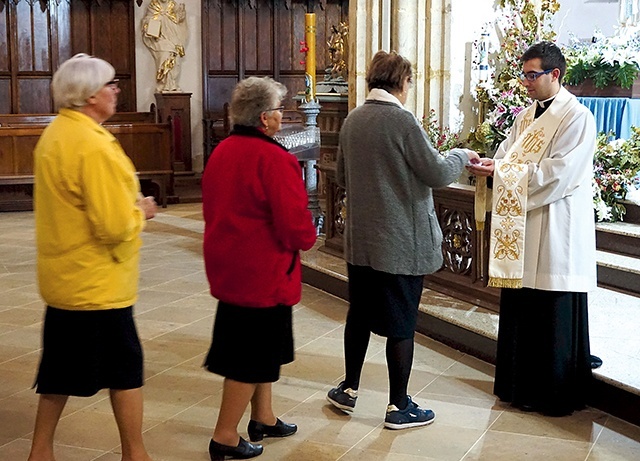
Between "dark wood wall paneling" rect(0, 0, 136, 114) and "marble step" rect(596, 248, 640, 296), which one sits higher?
"dark wood wall paneling" rect(0, 0, 136, 114)

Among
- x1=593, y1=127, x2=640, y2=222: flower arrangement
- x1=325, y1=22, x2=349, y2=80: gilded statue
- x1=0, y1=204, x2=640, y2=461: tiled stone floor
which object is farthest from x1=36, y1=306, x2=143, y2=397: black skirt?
x1=325, y1=22, x2=349, y2=80: gilded statue

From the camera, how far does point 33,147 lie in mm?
10898

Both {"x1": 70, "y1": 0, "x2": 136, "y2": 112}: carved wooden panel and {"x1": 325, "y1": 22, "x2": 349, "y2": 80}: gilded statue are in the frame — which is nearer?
{"x1": 325, "y1": 22, "x2": 349, "y2": 80}: gilded statue

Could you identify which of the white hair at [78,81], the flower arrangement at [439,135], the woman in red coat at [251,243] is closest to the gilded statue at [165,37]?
the flower arrangement at [439,135]

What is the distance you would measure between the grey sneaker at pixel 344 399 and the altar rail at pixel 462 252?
1.52 metres

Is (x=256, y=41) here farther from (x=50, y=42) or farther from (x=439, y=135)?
(x=439, y=135)

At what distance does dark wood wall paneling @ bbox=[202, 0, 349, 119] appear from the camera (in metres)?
13.6

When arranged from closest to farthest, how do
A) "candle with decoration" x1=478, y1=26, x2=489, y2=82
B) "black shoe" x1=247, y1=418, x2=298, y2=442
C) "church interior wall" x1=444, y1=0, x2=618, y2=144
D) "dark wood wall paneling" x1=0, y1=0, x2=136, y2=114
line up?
"black shoe" x1=247, y1=418, x2=298, y2=442 → "candle with decoration" x1=478, y1=26, x2=489, y2=82 → "church interior wall" x1=444, y1=0, x2=618, y2=144 → "dark wood wall paneling" x1=0, y1=0, x2=136, y2=114

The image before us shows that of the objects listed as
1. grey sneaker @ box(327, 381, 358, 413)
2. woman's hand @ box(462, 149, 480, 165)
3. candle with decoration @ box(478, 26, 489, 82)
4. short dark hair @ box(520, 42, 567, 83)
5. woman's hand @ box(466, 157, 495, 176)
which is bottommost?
grey sneaker @ box(327, 381, 358, 413)

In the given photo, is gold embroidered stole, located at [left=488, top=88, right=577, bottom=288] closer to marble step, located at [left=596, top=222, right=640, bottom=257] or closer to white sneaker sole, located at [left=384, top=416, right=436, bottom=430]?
white sneaker sole, located at [left=384, top=416, right=436, bottom=430]

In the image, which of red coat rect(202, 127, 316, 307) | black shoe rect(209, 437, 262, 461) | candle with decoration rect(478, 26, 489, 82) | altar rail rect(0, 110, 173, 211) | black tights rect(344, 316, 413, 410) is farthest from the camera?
altar rail rect(0, 110, 173, 211)

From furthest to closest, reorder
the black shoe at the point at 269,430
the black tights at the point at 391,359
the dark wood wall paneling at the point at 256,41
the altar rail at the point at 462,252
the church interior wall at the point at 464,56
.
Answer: the dark wood wall paneling at the point at 256,41, the church interior wall at the point at 464,56, the altar rail at the point at 462,252, the black tights at the point at 391,359, the black shoe at the point at 269,430

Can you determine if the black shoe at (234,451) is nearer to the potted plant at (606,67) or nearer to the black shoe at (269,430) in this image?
the black shoe at (269,430)

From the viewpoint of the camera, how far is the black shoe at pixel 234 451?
3.55 metres
